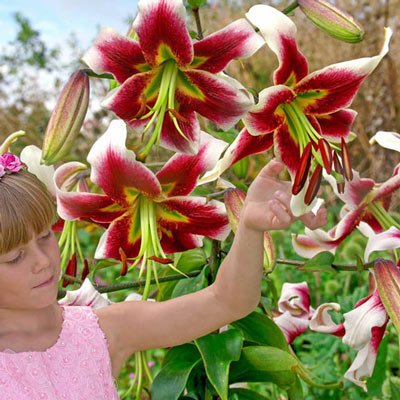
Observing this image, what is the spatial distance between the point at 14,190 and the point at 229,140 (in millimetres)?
255

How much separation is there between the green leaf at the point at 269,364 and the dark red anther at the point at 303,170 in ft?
0.79

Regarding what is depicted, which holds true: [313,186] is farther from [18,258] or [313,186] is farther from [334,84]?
[18,258]

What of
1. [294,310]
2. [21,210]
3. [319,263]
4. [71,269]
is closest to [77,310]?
[71,269]

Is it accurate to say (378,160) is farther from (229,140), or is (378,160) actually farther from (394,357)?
(229,140)

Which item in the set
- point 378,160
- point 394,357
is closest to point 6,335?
point 394,357

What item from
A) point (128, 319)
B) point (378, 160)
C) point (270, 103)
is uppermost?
point (270, 103)

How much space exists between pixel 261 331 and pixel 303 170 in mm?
272

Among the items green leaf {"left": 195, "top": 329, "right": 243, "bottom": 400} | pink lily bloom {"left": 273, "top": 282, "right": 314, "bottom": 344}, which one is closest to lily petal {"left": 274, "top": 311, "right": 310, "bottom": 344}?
pink lily bloom {"left": 273, "top": 282, "right": 314, "bottom": 344}

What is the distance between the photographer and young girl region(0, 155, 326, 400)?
82 cm

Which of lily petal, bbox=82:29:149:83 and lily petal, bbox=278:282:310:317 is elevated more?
lily petal, bbox=82:29:149:83

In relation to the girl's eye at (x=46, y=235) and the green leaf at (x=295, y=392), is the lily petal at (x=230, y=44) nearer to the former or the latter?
the girl's eye at (x=46, y=235)

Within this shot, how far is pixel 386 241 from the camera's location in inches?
37.6

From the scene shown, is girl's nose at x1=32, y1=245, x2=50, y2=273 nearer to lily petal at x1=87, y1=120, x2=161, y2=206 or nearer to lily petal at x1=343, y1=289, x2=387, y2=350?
lily petal at x1=87, y1=120, x2=161, y2=206

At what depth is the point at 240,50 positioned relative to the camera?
31.7 inches
